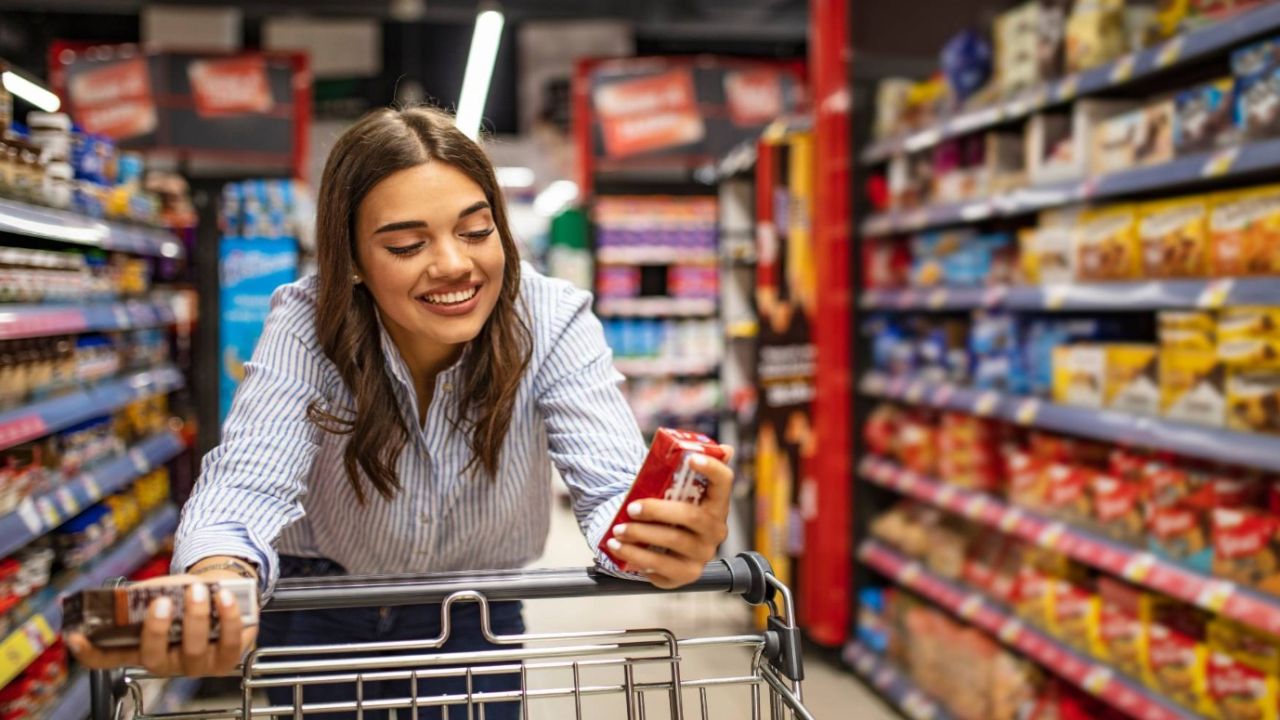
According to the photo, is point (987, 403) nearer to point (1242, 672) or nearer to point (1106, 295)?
point (1106, 295)

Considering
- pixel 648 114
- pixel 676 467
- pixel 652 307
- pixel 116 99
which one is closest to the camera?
pixel 676 467

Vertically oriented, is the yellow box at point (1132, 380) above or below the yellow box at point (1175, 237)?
below

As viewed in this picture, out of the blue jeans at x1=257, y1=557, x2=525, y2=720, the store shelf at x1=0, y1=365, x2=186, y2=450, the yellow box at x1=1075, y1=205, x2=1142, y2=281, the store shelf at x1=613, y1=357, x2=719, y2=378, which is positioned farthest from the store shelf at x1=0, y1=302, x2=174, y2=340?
the store shelf at x1=613, y1=357, x2=719, y2=378

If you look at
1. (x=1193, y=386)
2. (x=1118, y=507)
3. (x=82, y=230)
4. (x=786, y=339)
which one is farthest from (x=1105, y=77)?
(x=82, y=230)

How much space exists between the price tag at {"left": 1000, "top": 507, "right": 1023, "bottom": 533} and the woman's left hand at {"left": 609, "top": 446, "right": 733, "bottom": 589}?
89.8 inches

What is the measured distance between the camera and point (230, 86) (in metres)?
8.88

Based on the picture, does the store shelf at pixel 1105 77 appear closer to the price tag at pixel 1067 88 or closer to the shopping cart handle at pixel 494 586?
the price tag at pixel 1067 88

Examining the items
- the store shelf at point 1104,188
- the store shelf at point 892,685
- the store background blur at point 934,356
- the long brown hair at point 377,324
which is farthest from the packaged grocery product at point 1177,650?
the long brown hair at point 377,324

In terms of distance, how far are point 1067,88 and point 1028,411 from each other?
957 mm

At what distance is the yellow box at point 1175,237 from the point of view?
2.67 meters

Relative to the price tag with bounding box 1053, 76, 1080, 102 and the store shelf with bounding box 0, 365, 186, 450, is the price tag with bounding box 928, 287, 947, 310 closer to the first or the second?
the price tag with bounding box 1053, 76, 1080, 102

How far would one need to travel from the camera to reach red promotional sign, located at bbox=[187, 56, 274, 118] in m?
8.80

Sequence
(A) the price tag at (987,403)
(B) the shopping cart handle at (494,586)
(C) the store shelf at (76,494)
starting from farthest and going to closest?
(A) the price tag at (987,403)
(C) the store shelf at (76,494)
(B) the shopping cart handle at (494,586)

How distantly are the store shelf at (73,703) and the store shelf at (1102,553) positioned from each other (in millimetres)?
2724
